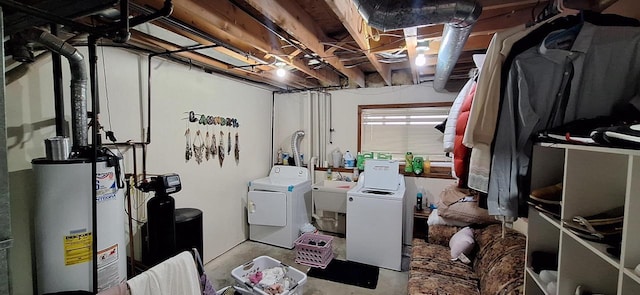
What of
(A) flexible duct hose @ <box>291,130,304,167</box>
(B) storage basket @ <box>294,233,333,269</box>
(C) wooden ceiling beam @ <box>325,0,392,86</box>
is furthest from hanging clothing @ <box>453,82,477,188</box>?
(A) flexible duct hose @ <box>291,130,304,167</box>

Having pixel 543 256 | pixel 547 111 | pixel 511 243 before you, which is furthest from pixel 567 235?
pixel 511 243

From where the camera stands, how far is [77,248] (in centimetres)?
148

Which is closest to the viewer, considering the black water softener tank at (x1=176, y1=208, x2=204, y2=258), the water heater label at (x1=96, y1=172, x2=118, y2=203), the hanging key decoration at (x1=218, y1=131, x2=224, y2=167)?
the water heater label at (x1=96, y1=172, x2=118, y2=203)

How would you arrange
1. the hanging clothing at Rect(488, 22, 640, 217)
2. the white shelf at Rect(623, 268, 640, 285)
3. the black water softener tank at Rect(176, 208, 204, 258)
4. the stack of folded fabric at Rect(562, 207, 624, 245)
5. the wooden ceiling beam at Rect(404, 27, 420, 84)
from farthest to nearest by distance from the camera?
the black water softener tank at Rect(176, 208, 204, 258), the wooden ceiling beam at Rect(404, 27, 420, 84), the hanging clothing at Rect(488, 22, 640, 217), the stack of folded fabric at Rect(562, 207, 624, 245), the white shelf at Rect(623, 268, 640, 285)

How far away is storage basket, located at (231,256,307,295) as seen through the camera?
7.51ft

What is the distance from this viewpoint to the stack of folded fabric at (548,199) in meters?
1.13

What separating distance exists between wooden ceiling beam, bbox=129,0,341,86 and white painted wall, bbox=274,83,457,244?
1.55m

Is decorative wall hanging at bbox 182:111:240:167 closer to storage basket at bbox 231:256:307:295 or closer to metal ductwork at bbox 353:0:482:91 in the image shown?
storage basket at bbox 231:256:307:295

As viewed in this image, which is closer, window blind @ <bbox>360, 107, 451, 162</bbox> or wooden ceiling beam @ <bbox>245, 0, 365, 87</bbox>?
wooden ceiling beam @ <bbox>245, 0, 365, 87</bbox>

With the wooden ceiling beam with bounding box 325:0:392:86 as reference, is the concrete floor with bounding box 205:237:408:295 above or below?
below

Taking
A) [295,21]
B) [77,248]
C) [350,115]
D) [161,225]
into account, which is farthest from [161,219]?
[350,115]

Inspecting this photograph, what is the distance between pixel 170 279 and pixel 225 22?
1625 millimetres

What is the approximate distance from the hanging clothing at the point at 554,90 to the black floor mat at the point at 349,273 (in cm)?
187

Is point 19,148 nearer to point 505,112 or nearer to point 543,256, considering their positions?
point 505,112
